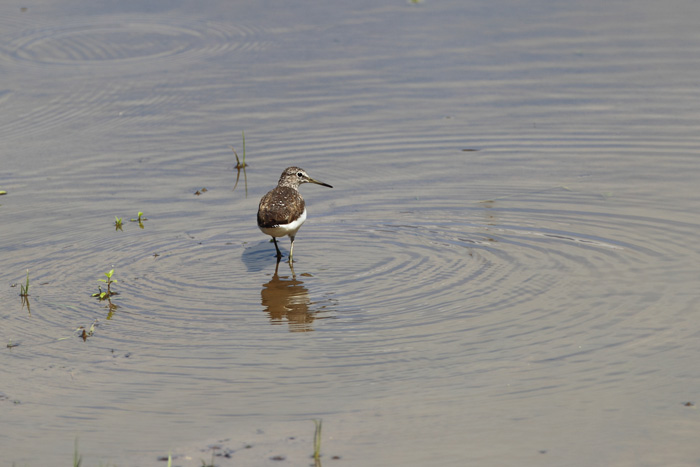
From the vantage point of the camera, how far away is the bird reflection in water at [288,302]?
29.0 feet

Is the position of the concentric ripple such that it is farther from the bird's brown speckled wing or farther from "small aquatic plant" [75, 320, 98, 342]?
"small aquatic plant" [75, 320, 98, 342]

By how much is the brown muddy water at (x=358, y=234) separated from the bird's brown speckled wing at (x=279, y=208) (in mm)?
575

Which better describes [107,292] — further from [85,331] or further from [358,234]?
[358,234]

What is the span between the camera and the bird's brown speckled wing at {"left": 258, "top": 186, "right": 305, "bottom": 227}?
10.3 meters

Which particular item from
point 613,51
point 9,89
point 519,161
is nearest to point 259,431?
point 519,161

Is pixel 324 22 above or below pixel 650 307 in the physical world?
above

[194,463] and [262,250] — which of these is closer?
[194,463]

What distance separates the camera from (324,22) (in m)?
18.2

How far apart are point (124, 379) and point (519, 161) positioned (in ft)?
23.4

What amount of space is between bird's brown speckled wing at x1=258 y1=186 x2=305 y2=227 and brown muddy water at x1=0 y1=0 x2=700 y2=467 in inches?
22.6

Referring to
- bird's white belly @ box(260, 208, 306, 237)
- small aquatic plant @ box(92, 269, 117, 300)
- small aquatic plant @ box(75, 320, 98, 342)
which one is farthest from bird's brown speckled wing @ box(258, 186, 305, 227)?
small aquatic plant @ box(75, 320, 98, 342)

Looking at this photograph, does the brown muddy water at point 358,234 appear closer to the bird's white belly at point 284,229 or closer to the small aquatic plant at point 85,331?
the small aquatic plant at point 85,331

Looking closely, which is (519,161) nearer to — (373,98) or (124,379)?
(373,98)

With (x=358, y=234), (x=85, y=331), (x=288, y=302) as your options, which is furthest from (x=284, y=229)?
(x=85, y=331)
